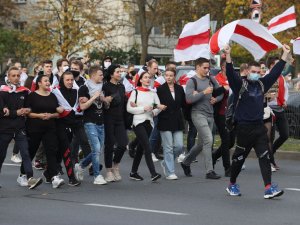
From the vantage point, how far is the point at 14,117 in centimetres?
1348

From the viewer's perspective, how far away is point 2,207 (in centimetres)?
1161

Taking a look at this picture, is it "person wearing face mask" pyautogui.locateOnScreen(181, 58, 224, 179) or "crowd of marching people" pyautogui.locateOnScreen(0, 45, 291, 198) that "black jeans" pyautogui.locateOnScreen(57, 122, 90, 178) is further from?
"person wearing face mask" pyautogui.locateOnScreen(181, 58, 224, 179)

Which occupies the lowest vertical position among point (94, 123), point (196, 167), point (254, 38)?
point (196, 167)

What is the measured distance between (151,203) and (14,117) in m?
2.66

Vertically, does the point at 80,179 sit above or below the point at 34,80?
below

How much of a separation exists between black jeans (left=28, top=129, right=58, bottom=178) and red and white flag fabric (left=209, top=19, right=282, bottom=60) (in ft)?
8.66

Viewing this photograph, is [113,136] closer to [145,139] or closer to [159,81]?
[145,139]

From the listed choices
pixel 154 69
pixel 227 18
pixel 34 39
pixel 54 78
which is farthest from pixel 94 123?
pixel 227 18

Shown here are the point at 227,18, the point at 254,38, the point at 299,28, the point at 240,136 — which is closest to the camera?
the point at 240,136

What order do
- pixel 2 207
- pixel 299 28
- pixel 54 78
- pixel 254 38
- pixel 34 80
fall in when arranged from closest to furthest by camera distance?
pixel 2 207 → pixel 254 38 → pixel 34 80 → pixel 54 78 → pixel 299 28

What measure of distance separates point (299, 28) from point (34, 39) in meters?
12.6

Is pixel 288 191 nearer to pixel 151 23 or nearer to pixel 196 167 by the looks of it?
pixel 196 167

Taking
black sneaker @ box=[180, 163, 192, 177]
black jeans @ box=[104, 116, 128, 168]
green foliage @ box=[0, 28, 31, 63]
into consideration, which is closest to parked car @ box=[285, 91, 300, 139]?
black sneaker @ box=[180, 163, 192, 177]

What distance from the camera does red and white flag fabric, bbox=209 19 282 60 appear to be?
13.1m
